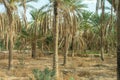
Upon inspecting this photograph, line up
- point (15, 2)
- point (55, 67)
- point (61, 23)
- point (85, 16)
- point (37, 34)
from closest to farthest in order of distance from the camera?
point (55, 67) < point (61, 23) < point (15, 2) < point (37, 34) < point (85, 16)

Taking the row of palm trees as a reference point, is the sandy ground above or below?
below

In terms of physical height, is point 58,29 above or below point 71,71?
above

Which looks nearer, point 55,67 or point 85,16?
point 55,67

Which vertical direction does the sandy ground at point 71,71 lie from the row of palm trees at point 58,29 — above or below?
below

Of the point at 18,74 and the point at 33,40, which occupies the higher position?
the point at 33,40

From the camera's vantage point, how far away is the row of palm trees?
23031 millimetres

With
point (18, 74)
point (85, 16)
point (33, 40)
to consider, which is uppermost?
point (85, 16)

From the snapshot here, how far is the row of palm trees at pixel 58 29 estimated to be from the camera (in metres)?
23.0

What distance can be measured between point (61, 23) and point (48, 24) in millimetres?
1171

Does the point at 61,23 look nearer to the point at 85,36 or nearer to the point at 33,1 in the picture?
the point at 33,1

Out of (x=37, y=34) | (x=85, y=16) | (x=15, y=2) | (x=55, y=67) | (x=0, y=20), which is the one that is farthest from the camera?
(x=85, y=16)

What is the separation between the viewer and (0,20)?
37.9m

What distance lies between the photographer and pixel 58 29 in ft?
85.6

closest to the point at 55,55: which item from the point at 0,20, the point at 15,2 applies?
the point at 15,2
